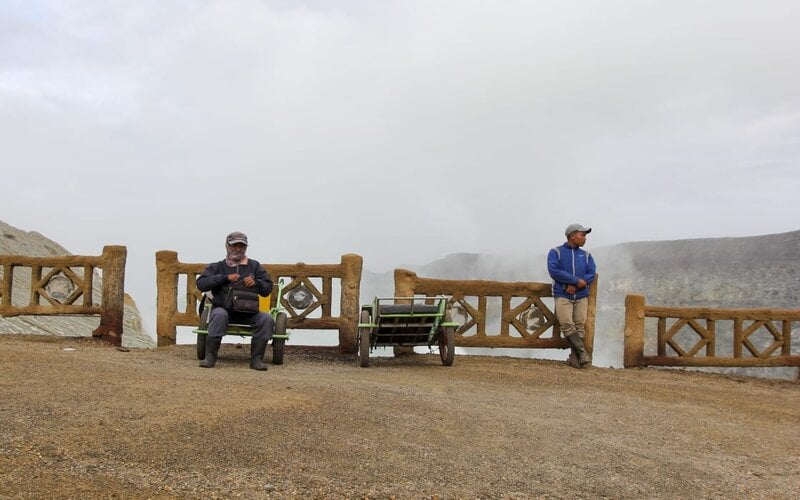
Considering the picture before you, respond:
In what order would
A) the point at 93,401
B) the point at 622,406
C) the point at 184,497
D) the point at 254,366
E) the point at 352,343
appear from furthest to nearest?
the point at 352,343 → the point at 254,366 → the point at 622,406 → the point at 93,401 → the point at 184,497

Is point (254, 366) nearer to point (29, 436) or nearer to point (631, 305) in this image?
point (29, 436)

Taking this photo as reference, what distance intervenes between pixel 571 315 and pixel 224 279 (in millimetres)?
5131

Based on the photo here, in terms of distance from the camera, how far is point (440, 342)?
9430mm

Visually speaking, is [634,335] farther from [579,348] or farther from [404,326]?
[404,326]

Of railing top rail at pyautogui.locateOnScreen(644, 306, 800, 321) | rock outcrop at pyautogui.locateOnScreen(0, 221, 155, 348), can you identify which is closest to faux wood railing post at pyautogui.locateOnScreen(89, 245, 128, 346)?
rock outcrop at pyautogui.locateOnScreen(0, 221, 155, 348)

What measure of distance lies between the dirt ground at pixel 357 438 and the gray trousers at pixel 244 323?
2.10ft

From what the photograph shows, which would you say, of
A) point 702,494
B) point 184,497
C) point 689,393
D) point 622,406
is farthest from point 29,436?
point 689,393

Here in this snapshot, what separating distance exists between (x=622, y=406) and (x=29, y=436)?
541 centimetres

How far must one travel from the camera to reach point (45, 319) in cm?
1753

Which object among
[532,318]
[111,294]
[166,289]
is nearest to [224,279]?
[166,289]

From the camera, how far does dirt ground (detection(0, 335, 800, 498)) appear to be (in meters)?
3.56

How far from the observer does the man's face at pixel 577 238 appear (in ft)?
32.7

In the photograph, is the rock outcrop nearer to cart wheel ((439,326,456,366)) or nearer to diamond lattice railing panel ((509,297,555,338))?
cart wheel ((439,326,456,366))

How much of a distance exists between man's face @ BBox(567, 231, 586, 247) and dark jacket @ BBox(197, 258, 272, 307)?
4572 mm
